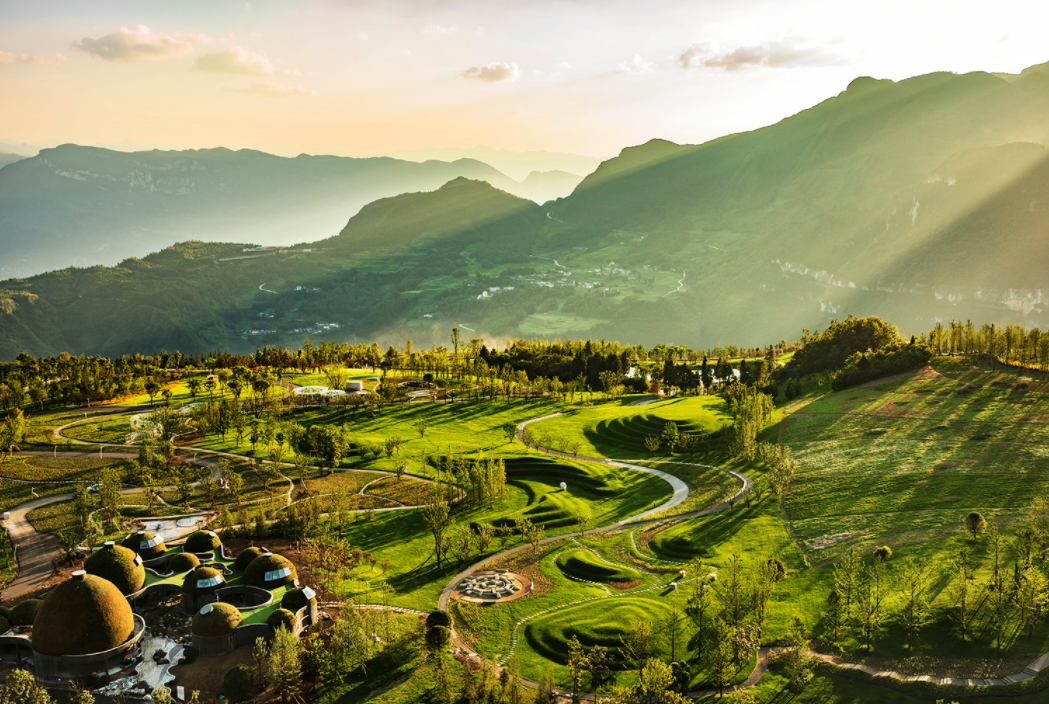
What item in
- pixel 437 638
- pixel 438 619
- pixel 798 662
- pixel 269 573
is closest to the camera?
pixel 798 662

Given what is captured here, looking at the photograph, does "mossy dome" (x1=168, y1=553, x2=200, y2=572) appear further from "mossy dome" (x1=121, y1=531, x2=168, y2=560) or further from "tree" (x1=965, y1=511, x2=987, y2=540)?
"tree" (x1=965, y1=511, x2=987, y2=540)

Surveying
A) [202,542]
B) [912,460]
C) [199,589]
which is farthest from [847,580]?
[202,542]

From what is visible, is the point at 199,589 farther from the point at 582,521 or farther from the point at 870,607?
the point at 870,607

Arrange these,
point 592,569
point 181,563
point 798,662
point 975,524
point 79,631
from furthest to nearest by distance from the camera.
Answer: point 592,569 → point 181,563 → point 975,524 → point 79,631 → point 798,662

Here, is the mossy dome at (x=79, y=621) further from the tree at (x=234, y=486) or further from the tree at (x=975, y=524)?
the tree at (x=975, y=524)

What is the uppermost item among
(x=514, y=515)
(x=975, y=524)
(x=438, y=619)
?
(x=975, y=524)

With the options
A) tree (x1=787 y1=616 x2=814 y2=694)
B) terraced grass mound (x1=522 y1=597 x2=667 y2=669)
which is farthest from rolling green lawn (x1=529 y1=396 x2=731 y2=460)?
tree (x1=787 y1=616 x2=814 y2=694)

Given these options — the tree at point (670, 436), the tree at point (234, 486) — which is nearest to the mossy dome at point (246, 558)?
the tree at point (234, 486)
